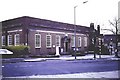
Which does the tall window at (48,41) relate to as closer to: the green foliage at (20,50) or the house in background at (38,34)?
the house in background at (38,34)

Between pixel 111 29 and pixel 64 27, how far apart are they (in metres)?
11.9

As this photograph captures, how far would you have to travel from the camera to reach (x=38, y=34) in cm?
4709

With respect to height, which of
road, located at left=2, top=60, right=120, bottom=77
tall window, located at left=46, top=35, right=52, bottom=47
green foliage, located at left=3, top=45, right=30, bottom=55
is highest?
tall window, located at left=46, top=35, right=52, bottom=47

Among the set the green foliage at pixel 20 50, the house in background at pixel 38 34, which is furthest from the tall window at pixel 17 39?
the green foliage at pixel 20 50

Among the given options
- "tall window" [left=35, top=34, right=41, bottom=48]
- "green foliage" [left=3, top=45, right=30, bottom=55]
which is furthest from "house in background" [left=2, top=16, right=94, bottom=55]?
"green foliage" [left=3, top=45, right=30, bottom=55]

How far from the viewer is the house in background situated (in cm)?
4541

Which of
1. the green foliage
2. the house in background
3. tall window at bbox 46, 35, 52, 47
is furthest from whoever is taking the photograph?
tall window at bbox 46, 35, 52, 47

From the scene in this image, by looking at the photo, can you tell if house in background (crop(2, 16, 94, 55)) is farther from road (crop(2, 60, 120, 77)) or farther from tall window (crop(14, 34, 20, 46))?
road (crop(2, 60, 120, 77))

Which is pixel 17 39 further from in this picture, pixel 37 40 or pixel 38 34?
pixel 38 34

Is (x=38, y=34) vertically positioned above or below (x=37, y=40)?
above

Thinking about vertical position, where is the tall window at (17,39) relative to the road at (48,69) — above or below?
above

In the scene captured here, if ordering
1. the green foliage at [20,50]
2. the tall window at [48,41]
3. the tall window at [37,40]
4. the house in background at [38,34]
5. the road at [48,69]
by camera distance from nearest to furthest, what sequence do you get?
the road at [48,69], the green foliage at [20,50], the house in background at [38,34], the tall window at [37,40], the tall window at [48,41]

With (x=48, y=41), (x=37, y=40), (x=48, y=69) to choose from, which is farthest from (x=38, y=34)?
(x=48, y=69)

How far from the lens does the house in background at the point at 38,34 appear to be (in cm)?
4541
